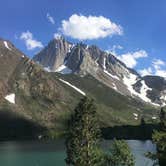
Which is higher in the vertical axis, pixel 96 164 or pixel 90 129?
pixel 90 129

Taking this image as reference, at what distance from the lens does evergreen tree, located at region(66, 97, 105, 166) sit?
2712 inches

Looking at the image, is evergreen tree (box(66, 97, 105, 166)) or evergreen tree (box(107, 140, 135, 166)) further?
evergreen tree (box(107, 140, 135, 166))

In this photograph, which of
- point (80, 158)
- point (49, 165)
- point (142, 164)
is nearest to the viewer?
point (80, 158)

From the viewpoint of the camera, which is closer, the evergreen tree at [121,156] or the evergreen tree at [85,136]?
the evergreen tree at [85,136]

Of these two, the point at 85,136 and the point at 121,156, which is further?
the point at 121,156

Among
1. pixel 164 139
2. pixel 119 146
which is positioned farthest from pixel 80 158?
pixel 164 139

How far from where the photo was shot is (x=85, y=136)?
70625 mm

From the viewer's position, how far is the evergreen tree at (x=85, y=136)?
68.9 m

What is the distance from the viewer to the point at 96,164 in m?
70.2

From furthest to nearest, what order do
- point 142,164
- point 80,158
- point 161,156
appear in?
point 142,164, point 80,158, point 161,156

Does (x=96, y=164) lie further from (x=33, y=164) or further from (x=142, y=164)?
(x=33, y=164)

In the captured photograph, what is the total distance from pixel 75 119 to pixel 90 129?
308cm

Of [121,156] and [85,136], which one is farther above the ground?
[85,136]

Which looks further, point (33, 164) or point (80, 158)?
point (33, 164)
